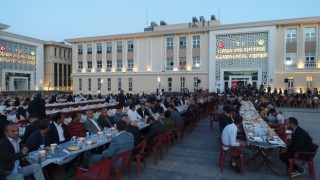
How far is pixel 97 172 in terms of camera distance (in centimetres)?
392

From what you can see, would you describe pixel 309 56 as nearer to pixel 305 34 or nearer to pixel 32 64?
pixel 305 34

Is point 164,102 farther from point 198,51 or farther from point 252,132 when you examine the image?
point 198,51

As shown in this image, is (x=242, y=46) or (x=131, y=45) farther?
(x=131, y=45)

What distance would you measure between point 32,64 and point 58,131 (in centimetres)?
4078

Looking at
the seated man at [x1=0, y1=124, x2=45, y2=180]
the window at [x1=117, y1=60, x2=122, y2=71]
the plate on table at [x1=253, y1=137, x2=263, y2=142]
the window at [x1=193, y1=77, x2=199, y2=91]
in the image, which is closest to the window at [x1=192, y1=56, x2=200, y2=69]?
the window at [x1=193, y1=77, x2=199, y2=91]

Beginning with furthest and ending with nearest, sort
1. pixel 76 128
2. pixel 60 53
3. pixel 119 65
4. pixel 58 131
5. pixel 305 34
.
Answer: pixel 60 53 < pixel 119 65 < pixel 305 34 < pixel 76 128 < pixel 58 131

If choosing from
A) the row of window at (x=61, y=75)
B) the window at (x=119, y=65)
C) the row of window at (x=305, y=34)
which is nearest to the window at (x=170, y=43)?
the window at (x=119, y=65)

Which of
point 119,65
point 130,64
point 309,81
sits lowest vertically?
point 309,81

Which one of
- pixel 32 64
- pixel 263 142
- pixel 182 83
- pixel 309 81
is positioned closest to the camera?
pixel 263 142

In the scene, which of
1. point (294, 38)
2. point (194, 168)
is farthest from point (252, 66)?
point (194, 168)

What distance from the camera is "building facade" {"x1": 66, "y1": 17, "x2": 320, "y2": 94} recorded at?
2817 centimetres

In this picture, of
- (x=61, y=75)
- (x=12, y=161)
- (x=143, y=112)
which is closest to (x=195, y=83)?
(x=143, y=112)

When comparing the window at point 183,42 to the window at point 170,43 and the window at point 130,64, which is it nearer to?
the window at point 170,43

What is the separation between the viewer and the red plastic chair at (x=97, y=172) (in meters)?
3.81
